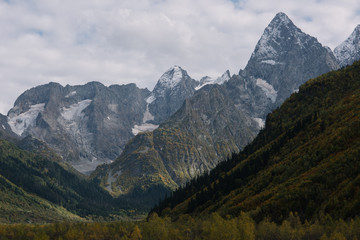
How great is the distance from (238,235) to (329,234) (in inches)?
971

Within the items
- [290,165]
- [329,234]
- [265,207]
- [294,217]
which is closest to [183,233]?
[265,207]

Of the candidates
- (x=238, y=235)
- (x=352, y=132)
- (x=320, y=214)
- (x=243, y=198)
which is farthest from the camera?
(x=243, y=198)

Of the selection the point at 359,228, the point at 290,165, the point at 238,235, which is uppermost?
the point at 290,165

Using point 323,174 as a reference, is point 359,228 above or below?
below

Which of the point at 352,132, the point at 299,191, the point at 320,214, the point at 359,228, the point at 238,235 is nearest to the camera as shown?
the point at 359,228

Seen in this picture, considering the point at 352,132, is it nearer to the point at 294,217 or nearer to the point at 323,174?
the point at 323,174

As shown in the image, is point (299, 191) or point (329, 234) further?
point (299, 191)

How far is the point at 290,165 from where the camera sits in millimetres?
181375

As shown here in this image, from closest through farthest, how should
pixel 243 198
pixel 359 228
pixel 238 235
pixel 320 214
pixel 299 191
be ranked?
1. pixel 359 228
2. pixel 238 235
3. pixel 320 214
4. pixel 299 191
5. pixel 243 198

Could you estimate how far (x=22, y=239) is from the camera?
187 meters

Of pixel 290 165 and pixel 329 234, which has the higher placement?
pixel 290 165

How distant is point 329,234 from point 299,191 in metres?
36.7

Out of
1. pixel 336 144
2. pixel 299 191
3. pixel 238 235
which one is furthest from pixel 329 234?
pixel 336 144

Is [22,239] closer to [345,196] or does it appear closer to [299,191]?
[299,191]
